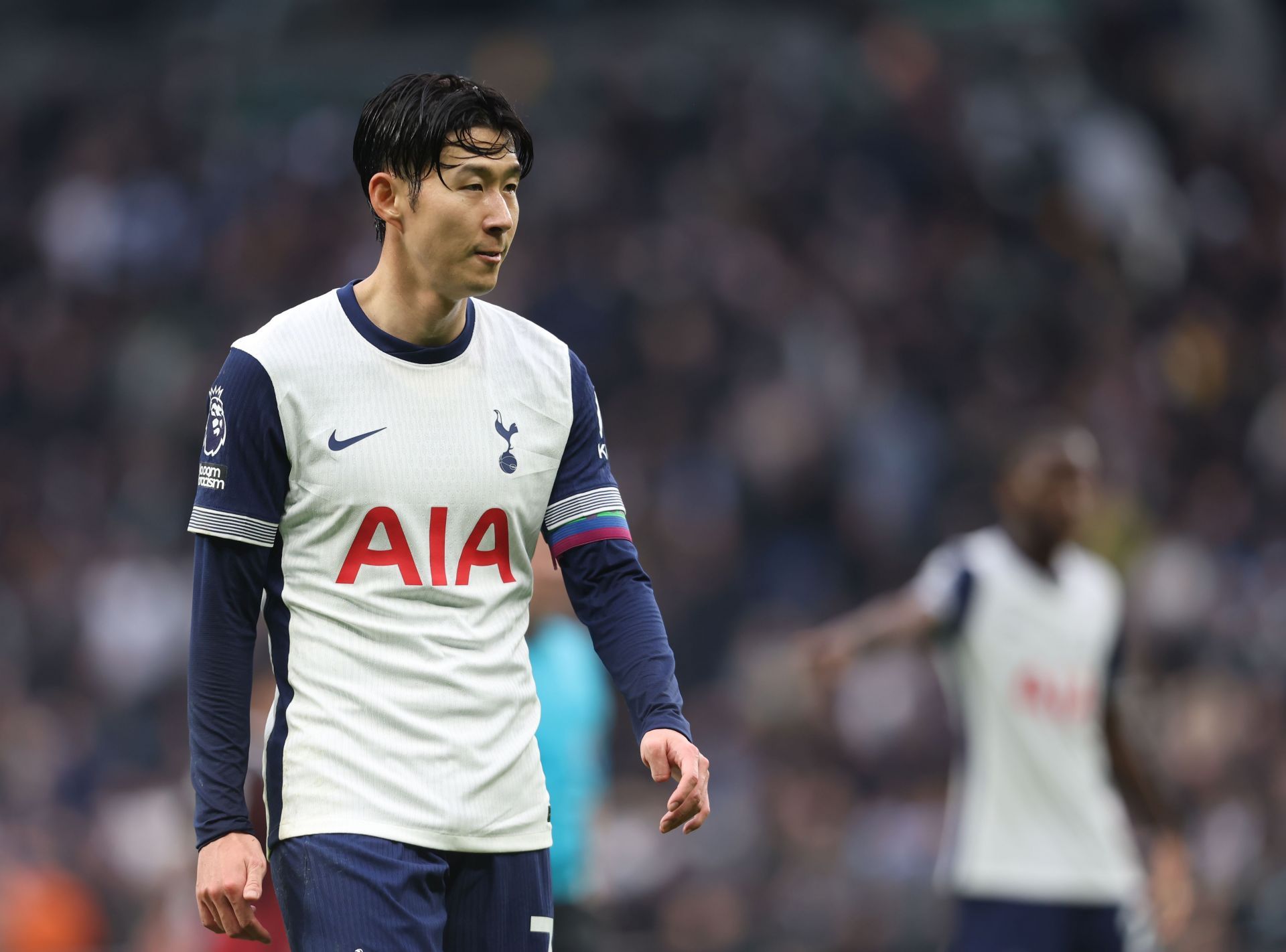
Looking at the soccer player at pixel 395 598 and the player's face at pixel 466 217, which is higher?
the player's face at pixel 466 217

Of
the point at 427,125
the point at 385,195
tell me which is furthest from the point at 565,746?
the point at 427,125

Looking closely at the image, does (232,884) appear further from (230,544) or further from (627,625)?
(627,625)

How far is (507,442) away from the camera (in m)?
3.65

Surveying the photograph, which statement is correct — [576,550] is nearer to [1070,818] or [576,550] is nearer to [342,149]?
[1070,818]

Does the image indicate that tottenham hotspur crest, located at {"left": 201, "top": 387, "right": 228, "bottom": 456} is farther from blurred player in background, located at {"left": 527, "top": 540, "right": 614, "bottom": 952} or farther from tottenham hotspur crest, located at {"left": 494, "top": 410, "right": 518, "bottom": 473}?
blurred player in background, located at {"left": 527, "top": 540, "right": 614, "bottom": 952}

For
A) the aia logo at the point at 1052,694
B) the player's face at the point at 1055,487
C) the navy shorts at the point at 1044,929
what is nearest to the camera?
the navy shorts at the point at 1044,929

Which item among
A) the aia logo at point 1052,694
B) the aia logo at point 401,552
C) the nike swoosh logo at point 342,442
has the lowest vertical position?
the aia logo at point 1052,694

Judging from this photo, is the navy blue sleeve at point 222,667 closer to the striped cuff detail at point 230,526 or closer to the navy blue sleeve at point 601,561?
the striped cuff detail at point 230,526

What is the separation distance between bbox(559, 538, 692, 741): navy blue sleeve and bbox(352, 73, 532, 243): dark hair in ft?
2.62

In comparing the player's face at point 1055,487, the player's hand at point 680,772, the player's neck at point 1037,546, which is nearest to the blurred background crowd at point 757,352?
the player's neck at point 1037,546

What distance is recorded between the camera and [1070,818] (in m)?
6.62

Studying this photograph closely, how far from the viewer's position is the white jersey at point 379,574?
3473mm

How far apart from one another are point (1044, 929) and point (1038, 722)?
0.73 m

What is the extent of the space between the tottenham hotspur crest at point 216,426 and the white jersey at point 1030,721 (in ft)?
12.8
